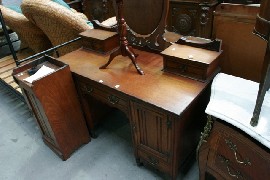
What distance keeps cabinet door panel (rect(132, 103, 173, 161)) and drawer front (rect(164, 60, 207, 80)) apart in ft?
1.06

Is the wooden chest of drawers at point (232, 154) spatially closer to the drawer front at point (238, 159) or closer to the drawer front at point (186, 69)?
the drawer front at point (238, 159)

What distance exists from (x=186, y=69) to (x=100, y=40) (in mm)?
704

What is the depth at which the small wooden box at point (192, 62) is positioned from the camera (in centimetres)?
129

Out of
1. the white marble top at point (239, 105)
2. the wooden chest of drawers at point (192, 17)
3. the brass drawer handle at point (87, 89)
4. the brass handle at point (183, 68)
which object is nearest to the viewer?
the white marble top at point (239, 105)

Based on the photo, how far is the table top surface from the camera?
1223 millimetres

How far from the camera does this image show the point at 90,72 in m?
1.55

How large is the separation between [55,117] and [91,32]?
0.73 metres

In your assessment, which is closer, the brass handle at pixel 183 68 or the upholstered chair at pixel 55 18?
the brass handle at pixel 183 68

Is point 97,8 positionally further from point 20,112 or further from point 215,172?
point 215,172

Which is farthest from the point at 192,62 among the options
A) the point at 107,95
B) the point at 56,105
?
the point at 56,105

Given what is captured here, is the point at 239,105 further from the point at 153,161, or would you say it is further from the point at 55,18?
the point at 55,18

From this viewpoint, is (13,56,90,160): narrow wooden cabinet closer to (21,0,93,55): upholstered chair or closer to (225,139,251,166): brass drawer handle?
(21,0,93,55): upholstered chair

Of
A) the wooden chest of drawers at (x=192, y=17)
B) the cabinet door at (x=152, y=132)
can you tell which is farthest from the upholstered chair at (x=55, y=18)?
the wooden chest of drawers at (x=192, y=17)

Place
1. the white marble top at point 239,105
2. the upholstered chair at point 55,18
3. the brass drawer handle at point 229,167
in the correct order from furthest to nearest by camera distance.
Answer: the upholstered chair at point 55,18 → the brass drawer handle at point 229,167 → the white marble top at point 239,105
